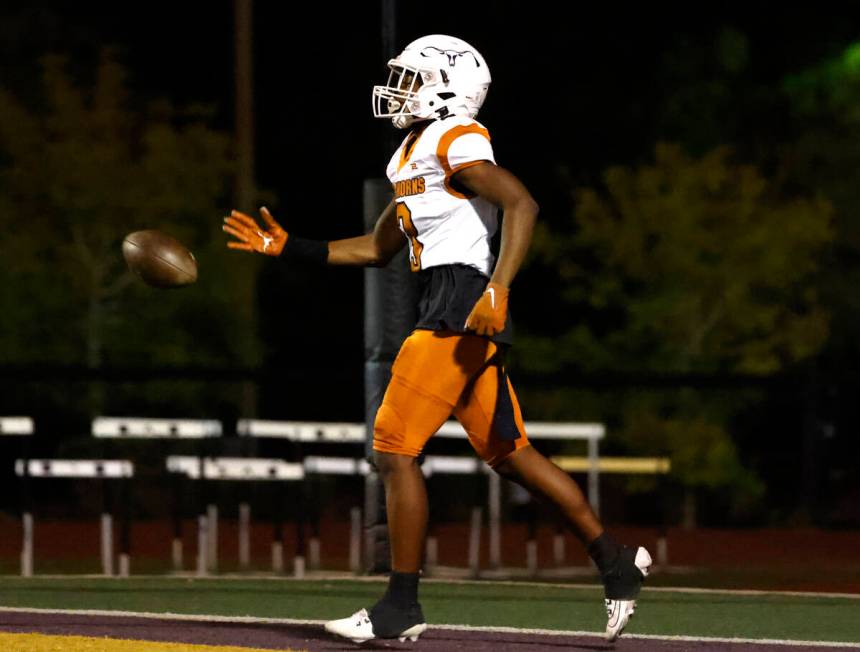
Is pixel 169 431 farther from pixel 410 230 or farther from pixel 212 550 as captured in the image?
pixel 410 230

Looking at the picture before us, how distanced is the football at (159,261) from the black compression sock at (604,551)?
2039 mm

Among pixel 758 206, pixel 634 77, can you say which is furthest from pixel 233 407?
pixel 634 77

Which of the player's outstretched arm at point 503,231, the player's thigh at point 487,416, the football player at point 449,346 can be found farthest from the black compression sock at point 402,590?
the player's outstretched arm at point 503,231

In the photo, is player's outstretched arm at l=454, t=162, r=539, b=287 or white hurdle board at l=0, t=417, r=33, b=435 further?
white hurdle board at l=0, t=417, r=33, b=435

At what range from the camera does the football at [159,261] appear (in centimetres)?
874

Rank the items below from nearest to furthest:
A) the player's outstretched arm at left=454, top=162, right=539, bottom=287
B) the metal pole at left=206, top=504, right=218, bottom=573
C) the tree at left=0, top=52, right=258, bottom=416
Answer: the player's outstretched arm at left=454, top=162, right=539, bottom=287 < the metal pole at left=206, top=504, right=218, bottom=573 < the tree at left=0, top=52, right=258, bottom=416

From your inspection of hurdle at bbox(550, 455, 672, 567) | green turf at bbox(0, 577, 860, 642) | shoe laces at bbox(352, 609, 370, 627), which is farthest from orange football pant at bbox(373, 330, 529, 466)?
hurdle at bbox(550, 455, 672, 567)

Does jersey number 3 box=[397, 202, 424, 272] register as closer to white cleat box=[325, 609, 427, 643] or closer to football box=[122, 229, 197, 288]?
football box=[122, 229, 197, 288]

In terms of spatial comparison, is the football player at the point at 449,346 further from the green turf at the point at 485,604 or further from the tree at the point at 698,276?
the tree at the point at 698,276

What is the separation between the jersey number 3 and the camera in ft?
25.8

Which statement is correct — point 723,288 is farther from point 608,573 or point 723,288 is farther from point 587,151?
point 608,573

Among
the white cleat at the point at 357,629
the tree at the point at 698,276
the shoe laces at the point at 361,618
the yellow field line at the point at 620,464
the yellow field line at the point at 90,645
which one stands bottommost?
the yellow field line at the point at 90,645

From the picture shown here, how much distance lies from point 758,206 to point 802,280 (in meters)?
1.61

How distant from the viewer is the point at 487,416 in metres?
7.85
